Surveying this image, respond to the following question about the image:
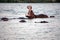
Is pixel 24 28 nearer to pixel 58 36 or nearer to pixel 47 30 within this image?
pixel 47 30

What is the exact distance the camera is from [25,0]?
53.1 ft

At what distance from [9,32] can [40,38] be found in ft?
2.94

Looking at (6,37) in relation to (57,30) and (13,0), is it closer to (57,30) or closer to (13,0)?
(57,30)

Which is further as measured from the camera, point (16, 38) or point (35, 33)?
point (35, 33)

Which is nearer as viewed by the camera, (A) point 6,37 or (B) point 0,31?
(A) point 6,37

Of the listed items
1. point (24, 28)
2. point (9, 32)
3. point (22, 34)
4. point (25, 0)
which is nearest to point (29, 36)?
point (22, 34)

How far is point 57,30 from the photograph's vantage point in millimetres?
5527

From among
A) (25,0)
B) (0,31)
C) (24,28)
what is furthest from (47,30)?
(25,0)

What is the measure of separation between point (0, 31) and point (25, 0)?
429 inches

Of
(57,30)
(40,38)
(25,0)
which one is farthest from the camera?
(25,0)

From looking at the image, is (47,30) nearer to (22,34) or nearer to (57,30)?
(57,30)

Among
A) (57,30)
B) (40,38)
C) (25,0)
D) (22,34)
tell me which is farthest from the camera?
(25,0)

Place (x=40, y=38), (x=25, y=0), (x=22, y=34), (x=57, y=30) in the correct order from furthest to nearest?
(x=25, y=0), (x=57, y=30), (x=22, y=34), (x=40, y=38)

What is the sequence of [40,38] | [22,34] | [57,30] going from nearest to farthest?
[40,38] → [22,34] → [57,30]
